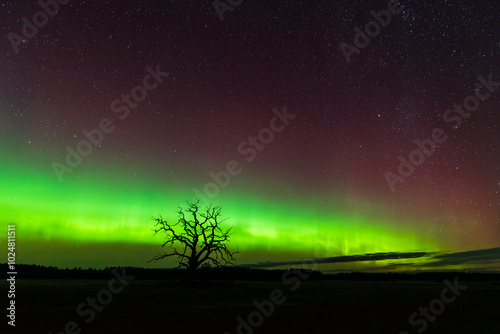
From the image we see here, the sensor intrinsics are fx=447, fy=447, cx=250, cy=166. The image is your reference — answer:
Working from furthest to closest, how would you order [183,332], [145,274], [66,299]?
[145,274]
[66,299]
[183,332]

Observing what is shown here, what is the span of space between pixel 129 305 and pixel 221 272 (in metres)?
70.9

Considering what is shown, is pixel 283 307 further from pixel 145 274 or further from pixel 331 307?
pixel 145 274

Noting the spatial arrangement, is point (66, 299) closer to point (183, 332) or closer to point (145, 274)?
point (183, 332)

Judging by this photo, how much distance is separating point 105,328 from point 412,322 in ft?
46.9

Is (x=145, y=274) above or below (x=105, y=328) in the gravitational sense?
above

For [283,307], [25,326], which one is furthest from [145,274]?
[25,326]

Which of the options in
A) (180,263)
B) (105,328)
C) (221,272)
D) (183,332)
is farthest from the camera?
(221,272)

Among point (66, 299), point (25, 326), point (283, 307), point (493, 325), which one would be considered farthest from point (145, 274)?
point (493, 325)

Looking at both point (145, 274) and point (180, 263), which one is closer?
point (180, 263)

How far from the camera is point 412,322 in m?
21.2

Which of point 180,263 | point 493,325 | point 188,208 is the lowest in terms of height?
point 493,325

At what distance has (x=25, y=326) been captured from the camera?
20.3 m

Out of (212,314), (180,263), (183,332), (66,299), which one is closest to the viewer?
(183,332)

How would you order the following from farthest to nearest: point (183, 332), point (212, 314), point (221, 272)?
1. point (221, 272)
2. point (212, 314)
3. point (183, 332)
